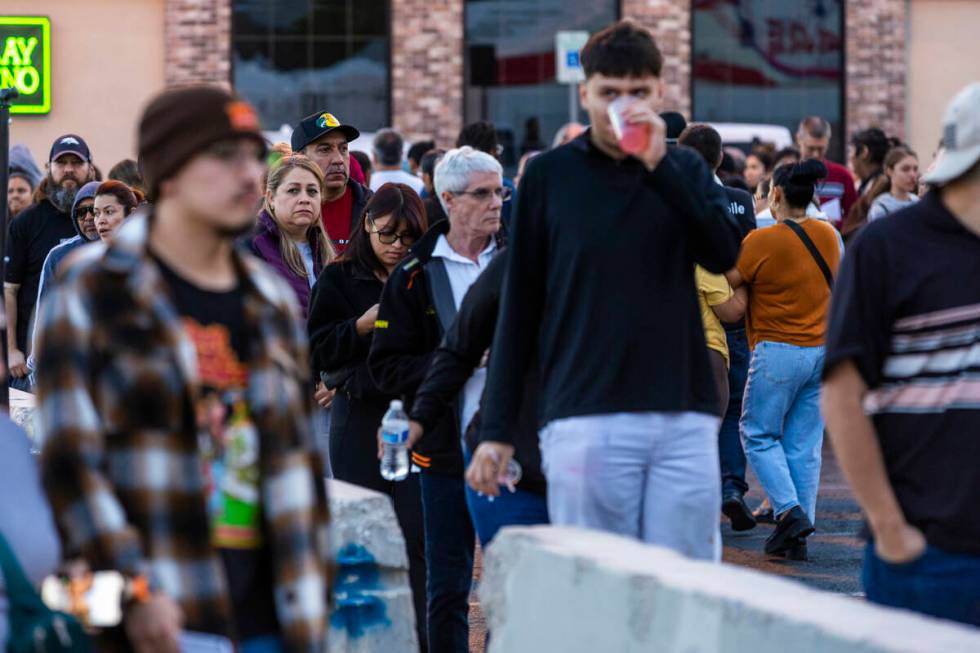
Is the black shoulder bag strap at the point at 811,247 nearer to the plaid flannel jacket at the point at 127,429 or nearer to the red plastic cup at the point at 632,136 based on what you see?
the red plastic cup at the point at 632,136

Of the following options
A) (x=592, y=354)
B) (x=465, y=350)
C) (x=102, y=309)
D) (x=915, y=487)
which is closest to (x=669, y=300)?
(x=592, y=354)

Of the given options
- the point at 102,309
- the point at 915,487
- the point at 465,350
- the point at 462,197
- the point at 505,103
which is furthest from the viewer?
the point at 505,103

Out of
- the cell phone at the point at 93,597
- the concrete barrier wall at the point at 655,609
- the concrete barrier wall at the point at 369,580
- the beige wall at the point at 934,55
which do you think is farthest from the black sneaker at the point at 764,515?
the beige wall at the point at 934,55

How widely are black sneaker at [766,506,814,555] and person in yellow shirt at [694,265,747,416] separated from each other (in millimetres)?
637

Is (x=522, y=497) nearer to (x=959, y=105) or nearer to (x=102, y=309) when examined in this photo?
(x=959, y=105)

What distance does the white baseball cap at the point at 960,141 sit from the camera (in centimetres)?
454

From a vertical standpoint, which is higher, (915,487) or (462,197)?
(462,197)

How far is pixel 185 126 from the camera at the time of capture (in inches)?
152

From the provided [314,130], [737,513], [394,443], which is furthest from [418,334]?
[737,513]

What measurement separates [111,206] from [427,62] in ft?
57.0

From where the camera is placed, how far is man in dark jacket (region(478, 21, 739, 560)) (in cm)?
500

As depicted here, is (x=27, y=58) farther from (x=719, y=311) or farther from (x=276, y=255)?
(x=276, y=255)

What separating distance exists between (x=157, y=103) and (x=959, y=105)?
6.14 feet

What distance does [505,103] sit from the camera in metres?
26.6
